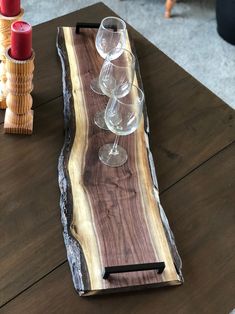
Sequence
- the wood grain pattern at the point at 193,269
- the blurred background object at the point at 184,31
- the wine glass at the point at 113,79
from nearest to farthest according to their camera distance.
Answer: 1. the wood grain pattern at the point at 193,269
2. the wine glass at the point at 113,79
3. the blurred background object at the point at 184,31

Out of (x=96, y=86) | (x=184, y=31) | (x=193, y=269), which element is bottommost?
(x=184, y=31)

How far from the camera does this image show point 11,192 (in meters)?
0.98

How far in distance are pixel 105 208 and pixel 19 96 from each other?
31 centimetres

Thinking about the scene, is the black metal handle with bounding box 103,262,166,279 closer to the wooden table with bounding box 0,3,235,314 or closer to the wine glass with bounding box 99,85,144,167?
the wooden table with bounding box 0,3,235,314

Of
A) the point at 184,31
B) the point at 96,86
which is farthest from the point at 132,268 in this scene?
the point at 184,31

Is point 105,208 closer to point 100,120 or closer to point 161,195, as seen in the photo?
point 161,195

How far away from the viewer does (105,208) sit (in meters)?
0.97

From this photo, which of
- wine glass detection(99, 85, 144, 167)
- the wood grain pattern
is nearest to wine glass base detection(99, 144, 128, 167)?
wine glass detection(99, 85, 144, 167)

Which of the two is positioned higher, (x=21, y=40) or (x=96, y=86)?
(x=21, y=40)

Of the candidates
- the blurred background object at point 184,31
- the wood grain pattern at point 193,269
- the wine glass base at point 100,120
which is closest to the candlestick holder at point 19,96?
the wine glass base at point 100,120

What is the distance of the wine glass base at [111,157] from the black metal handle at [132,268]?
26cm

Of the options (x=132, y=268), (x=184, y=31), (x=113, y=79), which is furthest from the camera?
(x=184, y=31)

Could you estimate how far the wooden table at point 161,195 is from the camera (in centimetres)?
86

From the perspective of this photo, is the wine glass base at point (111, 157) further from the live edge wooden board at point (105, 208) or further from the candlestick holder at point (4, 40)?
the candlestick holder at point (4, 40)
